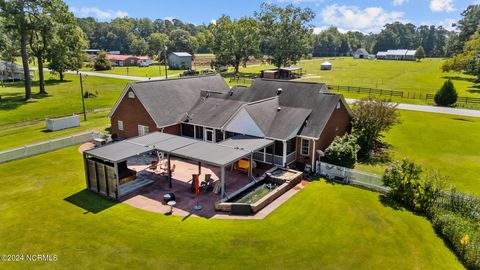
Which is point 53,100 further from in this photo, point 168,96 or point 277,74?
point 277,74

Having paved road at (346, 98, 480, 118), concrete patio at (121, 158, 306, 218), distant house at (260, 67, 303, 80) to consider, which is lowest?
concrete patio at (121, 158, 306, 218)

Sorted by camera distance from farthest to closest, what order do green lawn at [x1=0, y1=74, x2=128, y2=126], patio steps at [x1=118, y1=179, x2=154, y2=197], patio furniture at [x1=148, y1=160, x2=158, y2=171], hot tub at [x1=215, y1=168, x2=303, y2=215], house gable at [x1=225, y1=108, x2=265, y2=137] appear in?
1. green lawn at [x1=0, y1=74, x2=128, y2=126]
2. house gable at [x1=225, y1=108, x2=265, y2=137]
3. patio furniture at [x1=148, y1=160, x2=158, y2=171]
4. patio steps at [x1=118, y1=179, x2=154, y2=197]
5. hot tub at [x1=215, y1=168, x2=303, y2=215]

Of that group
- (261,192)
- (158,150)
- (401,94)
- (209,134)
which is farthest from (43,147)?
(401,94)

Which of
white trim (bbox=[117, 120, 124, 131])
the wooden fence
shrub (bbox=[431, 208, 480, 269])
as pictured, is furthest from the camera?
the wooden fence

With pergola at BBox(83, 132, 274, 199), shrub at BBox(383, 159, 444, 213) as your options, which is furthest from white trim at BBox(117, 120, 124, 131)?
shrub at BBox(383, 159, 444, 213)

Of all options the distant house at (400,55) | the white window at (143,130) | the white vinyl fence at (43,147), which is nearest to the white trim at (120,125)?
the white vinyl fence at (43,147)

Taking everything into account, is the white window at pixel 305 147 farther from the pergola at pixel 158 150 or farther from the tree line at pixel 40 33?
the tree line at pixel 40 33

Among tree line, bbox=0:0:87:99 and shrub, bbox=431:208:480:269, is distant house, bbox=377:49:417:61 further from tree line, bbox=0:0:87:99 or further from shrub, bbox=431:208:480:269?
shrub, bbox=431:208:480:269
